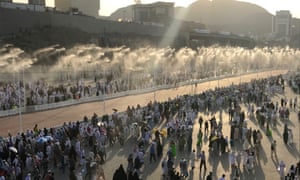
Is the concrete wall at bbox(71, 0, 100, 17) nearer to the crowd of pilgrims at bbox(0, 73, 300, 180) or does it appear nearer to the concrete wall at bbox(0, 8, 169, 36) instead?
the concrete wall at bbox(0, 8, 169, 36)

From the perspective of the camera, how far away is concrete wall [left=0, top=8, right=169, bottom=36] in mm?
47281

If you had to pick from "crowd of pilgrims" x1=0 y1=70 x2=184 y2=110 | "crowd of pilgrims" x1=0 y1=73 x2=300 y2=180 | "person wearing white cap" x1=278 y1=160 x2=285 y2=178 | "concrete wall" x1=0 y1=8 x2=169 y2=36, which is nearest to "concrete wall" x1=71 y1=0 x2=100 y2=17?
"concrete wall" x1=0 y1=8 x2=169 y2=36

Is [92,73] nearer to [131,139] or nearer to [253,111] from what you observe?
[253,111]

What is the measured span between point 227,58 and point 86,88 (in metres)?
44.3

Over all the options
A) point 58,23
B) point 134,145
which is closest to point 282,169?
point 134,145

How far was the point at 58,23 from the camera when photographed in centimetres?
5572

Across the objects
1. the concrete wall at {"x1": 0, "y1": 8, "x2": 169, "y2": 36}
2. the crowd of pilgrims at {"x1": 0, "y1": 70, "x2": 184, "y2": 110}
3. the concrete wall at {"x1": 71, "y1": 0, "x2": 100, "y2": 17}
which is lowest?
the crowd of pilgrims at {"x1": 0, "y1": 70, "x2": 184, "y2": 110}

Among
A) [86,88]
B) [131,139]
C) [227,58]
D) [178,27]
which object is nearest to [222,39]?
[178,27]

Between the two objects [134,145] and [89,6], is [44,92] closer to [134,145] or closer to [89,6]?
[134,145]

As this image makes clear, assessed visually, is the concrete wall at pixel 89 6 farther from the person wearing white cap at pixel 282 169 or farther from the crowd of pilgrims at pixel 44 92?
the person wearing white cap at pixel 282 169

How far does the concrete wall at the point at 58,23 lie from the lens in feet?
155

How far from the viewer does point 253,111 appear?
93.0 feet

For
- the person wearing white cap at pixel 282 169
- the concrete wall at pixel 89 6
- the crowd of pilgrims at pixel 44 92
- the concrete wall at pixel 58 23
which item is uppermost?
the concrete wall at pixel 89 6

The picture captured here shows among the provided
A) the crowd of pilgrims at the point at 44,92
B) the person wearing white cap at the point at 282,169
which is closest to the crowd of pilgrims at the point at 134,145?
the person wearing white cap at the point at 282,169
